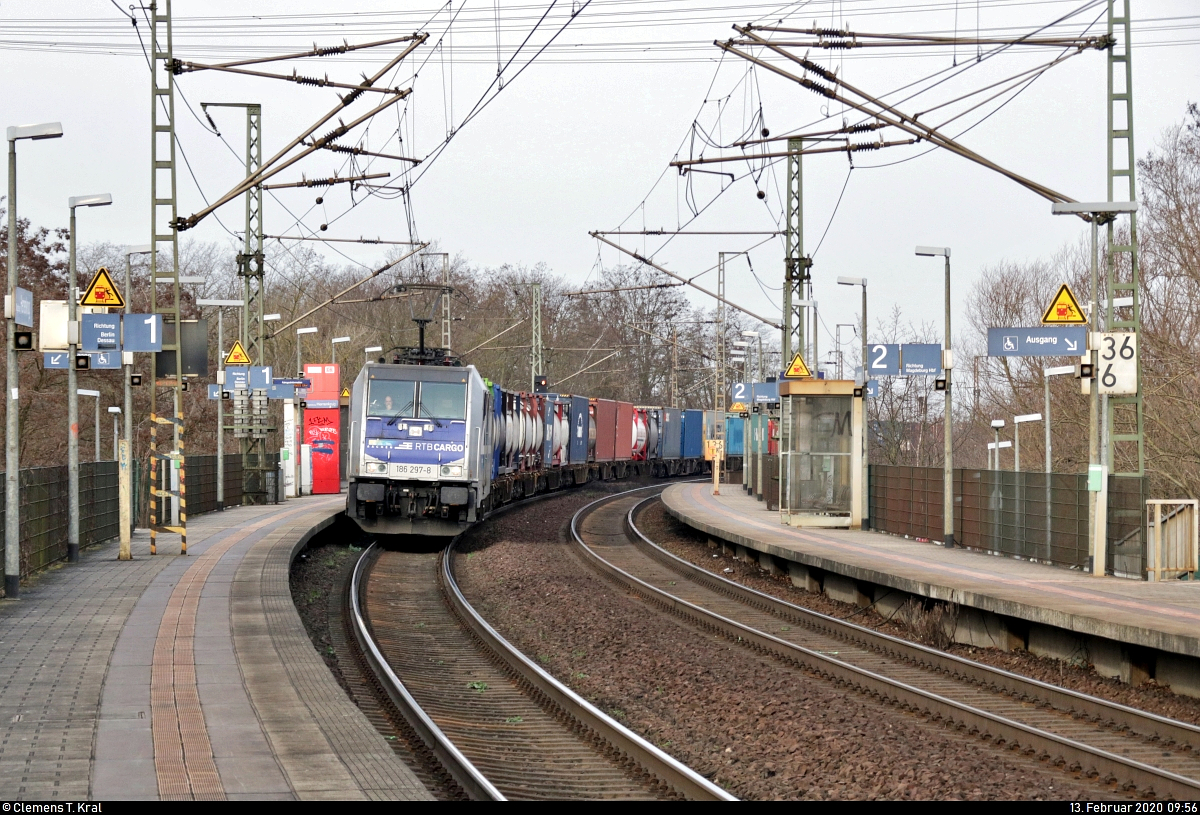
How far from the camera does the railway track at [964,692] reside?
8930 mm

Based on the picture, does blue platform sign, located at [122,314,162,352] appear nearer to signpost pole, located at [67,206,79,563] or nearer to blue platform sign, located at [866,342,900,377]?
signpost pole, located at [67,206,79,563]

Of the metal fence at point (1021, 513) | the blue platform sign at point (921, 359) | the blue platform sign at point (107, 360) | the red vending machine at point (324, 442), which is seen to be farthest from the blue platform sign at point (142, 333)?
the red vending machine at point (324, 442)

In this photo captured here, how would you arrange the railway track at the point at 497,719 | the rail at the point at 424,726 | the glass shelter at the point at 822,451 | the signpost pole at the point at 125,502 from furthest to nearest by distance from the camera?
1. the glass shelter at the point at 822,451
2. the signpost pole at the point at 125,502
3. the railway track at the point at 497,719
4. the rail at the point at 424,726

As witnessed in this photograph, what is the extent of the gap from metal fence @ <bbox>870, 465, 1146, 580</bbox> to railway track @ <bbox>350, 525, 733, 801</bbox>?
8467 mm

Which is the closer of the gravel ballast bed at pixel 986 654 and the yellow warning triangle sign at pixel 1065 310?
the gravel ballast bed at pixel 986 654

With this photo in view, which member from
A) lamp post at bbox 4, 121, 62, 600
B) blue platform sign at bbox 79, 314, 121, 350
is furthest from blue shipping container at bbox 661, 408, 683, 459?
lamp post at bbox 4, 121, 62, 600

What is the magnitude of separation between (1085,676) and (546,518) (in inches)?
869

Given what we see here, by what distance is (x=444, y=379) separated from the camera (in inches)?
923

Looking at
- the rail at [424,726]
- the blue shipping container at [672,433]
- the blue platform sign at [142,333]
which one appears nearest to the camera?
the rail at [424,726]

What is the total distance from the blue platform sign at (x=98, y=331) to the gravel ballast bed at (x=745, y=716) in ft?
20.1

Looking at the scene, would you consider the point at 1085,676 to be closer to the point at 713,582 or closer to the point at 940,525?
the point at 713,582

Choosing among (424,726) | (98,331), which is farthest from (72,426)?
(424,726)

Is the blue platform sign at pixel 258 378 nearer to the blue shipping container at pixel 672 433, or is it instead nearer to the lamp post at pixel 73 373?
the lamp post at pixel 73 373

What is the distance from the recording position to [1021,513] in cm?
1961
